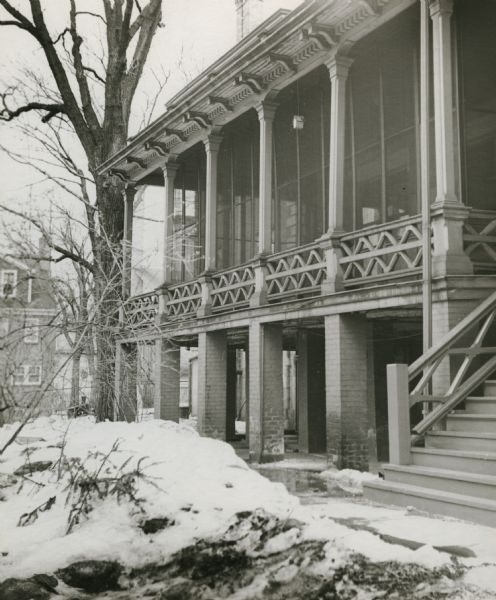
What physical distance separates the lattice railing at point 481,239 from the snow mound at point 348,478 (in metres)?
3.60

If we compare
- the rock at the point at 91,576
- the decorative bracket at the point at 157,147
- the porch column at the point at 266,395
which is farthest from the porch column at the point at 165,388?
the rock at the point at 91,576

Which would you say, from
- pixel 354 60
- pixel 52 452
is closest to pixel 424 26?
pixel 354 60

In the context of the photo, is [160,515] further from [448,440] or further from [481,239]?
[481,239]

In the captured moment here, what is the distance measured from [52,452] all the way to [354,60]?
893 cm

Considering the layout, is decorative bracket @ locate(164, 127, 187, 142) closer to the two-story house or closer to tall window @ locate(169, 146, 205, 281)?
the two-story house

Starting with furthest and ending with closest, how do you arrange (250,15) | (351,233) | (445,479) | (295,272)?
(250,15) → (295,272) → (351,233) → (445,479)

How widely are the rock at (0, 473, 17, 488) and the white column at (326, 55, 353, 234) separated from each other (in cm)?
693

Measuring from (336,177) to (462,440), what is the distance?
5588 mm

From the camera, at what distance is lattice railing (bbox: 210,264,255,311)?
50.5 ft

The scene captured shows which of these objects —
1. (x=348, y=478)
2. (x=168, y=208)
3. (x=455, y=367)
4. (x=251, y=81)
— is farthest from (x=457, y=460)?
(x=168, y=208)

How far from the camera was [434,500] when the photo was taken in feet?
25.5

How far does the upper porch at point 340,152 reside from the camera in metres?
10.4

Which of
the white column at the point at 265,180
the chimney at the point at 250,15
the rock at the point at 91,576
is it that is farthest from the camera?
the chimney at the point at 250,15

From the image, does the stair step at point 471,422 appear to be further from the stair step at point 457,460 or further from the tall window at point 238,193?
the tall window at point 238,193
